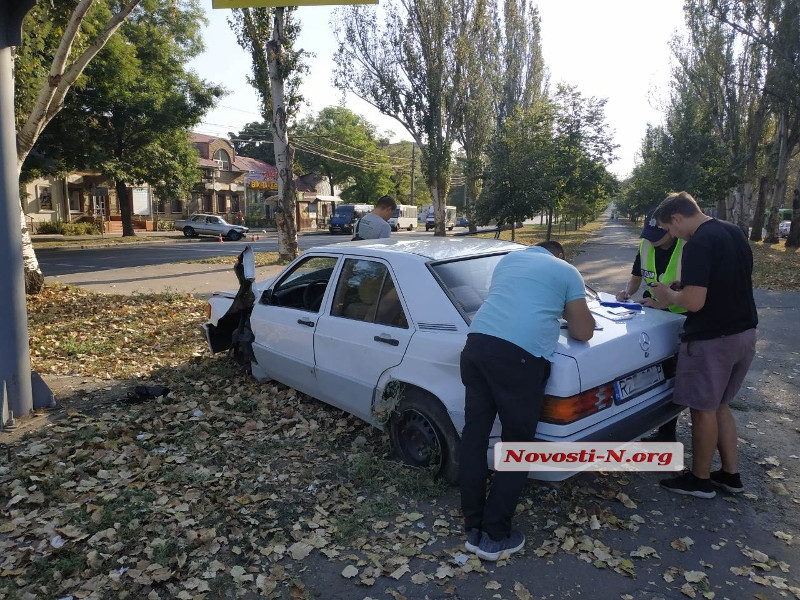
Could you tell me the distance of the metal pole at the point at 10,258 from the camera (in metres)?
4.95

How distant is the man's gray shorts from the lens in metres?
3.57

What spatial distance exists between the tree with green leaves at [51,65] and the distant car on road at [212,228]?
24.7 metres

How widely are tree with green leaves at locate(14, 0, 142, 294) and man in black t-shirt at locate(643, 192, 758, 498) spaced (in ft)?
26.8

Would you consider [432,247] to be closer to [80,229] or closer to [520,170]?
[520,170]

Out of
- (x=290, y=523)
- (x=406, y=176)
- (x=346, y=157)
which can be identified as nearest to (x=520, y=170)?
(x=290, y=523)

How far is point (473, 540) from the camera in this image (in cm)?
321

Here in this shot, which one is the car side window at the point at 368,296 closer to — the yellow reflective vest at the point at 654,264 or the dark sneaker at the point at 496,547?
the dark sneaker at the point at 496,547

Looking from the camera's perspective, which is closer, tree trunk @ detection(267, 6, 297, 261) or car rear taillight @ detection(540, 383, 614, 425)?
car rear taillight @ detection(540, 383, 614, 425)

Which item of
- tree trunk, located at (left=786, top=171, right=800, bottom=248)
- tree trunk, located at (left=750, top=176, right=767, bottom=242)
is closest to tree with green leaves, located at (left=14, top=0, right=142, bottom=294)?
tree trunk, located at (left=786, top=171, right=800, bottom=248)

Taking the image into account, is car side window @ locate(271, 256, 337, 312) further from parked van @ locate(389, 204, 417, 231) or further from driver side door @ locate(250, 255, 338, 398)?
parked van @ locate(389, 204, 417, 231)

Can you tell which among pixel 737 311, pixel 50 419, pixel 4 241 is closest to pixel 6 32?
pixel 4 241

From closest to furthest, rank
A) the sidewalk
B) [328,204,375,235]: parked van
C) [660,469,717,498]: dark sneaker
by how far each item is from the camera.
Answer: [660,469,717,498]: dark sneaker → the sidewalk → [328,204,375,235]: parked van

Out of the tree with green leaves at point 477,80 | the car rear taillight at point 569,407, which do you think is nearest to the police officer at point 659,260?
the car rear taillight at point 569,407

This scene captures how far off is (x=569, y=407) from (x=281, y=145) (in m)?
15.4
